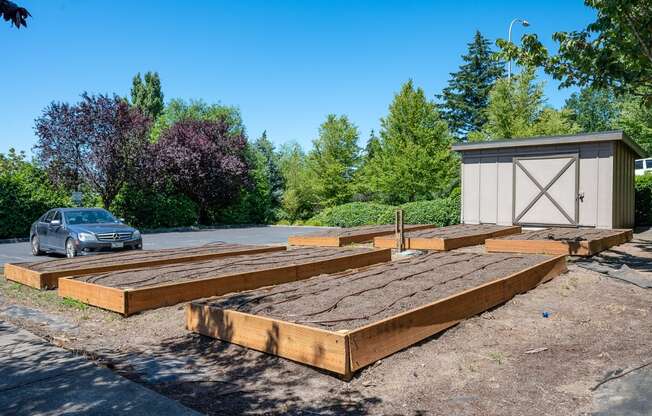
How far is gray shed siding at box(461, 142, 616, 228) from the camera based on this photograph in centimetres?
1447

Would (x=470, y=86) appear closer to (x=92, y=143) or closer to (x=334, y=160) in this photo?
(x=334, y=160)

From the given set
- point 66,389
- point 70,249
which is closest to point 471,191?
point 70,249

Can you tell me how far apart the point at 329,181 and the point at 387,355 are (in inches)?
1102

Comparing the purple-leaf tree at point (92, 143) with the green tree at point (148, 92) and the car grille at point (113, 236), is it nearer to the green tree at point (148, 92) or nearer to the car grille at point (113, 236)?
the car grille at point (113, 236)

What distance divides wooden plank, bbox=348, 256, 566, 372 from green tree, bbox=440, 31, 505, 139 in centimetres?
4320

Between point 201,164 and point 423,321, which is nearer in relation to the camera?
point 423,321

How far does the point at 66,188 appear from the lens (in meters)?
22.5

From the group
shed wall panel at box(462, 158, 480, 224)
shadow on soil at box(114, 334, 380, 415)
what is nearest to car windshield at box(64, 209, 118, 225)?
shadow on soil at box(114, 334, 380, 415)

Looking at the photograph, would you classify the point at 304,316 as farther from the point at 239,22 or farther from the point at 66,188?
the point at 66,188

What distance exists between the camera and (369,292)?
19.5ft

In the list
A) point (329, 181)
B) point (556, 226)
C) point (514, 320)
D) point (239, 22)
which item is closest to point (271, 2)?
point (239, 22)

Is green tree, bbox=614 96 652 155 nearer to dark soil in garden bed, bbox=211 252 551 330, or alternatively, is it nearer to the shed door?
the shed door

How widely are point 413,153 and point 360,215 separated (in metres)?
6.12

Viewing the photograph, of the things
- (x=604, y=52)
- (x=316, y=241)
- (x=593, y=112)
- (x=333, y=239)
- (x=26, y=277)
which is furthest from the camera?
(x=593, y=112)
